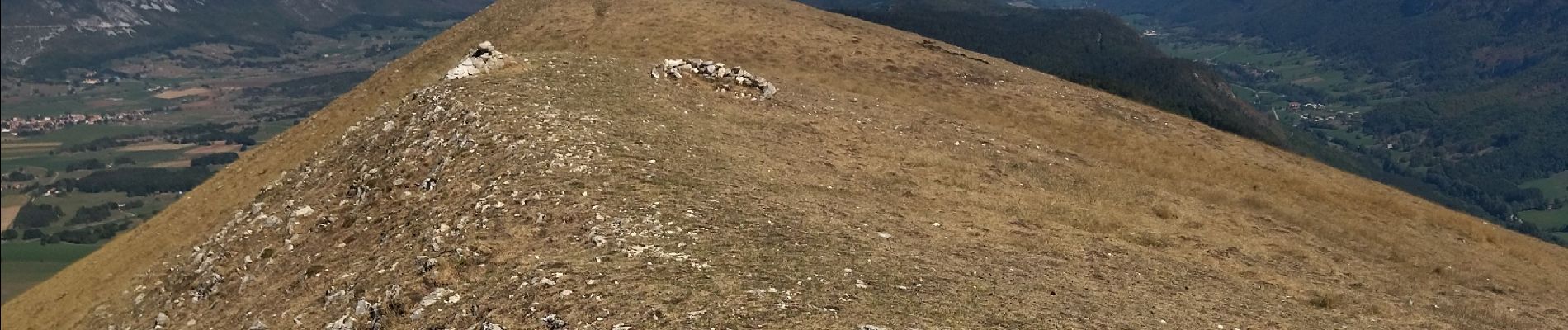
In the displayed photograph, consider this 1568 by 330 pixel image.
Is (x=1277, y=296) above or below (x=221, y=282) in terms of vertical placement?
above

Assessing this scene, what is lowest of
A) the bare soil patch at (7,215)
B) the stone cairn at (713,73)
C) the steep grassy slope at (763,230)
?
the bare soil patch at (7,215)

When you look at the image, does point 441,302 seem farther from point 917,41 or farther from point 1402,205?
point 917,41

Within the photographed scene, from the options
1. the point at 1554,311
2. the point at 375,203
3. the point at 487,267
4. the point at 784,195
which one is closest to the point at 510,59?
the point at 375,203

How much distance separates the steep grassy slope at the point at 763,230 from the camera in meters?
18.9

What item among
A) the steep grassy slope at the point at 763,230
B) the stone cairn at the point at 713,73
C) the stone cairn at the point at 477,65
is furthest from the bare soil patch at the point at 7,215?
the stone cairn at the point at 713,73

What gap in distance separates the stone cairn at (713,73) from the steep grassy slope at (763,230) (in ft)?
3.95

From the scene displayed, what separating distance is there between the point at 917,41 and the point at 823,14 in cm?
1042

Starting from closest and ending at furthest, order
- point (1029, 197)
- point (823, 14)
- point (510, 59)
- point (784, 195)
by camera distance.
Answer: point (784, 195), point (1029, 197), point (510, 59), point (823, 14)

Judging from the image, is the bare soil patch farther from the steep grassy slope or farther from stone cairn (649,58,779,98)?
stone cairn (649,58,779,98)

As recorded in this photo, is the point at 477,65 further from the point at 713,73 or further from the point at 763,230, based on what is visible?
the point at 763,230

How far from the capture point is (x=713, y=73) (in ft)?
140

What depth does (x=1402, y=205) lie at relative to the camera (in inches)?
1737

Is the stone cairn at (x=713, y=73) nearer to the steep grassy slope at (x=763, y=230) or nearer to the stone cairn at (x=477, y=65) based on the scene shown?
the steep grassy slope at (x=763, y=230)

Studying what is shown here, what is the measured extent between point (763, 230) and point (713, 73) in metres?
21.6
